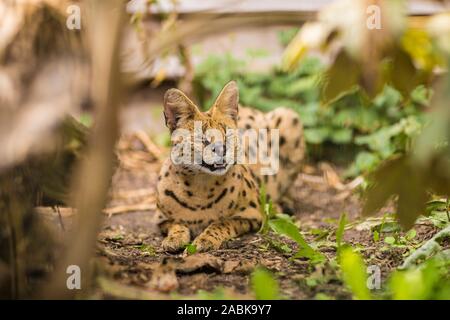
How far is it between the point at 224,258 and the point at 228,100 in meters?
1.00

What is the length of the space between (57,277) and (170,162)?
178cm

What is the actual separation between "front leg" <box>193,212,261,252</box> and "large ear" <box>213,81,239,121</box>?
673 mm

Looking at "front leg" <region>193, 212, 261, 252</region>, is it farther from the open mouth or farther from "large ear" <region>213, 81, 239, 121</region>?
"large ear" <region>213, 81, 239, 121</region>

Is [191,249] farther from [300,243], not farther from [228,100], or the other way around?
[228,100]

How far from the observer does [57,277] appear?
2668mm

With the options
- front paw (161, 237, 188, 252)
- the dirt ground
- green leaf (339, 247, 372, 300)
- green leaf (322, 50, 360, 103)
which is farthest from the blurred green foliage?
green leaf (322, 50, 360, 103)

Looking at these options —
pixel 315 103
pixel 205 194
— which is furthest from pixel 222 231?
pixel 315 103

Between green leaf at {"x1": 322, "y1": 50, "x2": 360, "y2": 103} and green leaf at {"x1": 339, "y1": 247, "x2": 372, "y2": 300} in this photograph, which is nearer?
green leaf at {"x1": 322, "y1": 50, "x2": 360, "y2": 103}

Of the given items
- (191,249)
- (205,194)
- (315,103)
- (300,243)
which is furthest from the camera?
(315,103)

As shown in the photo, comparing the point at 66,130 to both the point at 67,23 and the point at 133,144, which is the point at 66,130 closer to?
the point at 67,23

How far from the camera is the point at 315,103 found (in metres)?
6.92

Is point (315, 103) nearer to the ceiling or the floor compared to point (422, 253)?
nearer to the ceiling

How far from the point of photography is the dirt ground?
9.80 feet

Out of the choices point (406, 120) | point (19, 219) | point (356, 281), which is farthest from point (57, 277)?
point (406, 120)
